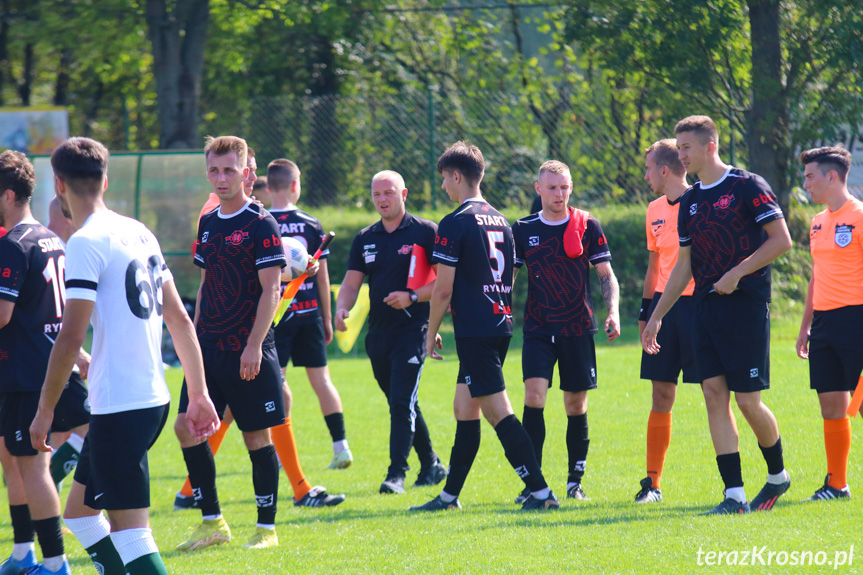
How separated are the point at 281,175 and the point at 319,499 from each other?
288 cm

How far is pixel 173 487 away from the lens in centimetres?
752

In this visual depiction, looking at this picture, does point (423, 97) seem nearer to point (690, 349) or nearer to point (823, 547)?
point (690, 349)

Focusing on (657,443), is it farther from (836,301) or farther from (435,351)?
(435,351)

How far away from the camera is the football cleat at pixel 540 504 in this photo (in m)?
5.85

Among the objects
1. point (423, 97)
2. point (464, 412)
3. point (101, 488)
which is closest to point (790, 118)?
point (423, 97)

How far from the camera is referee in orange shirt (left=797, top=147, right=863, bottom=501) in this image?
598 cm

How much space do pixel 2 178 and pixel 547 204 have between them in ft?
11.0

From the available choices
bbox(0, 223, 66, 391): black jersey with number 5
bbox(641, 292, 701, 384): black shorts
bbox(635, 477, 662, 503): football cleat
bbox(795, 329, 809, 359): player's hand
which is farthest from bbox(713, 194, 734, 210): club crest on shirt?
bbox(0, 223, 66, 391): black jersey with number 5

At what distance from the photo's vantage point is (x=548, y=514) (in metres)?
5.68

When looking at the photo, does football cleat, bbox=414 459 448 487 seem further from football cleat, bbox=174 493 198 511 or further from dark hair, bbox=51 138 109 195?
dark hair, bbox=51 138 109 195

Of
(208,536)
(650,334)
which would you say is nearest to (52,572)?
(208,536)

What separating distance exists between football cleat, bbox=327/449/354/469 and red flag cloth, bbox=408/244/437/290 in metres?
1.77

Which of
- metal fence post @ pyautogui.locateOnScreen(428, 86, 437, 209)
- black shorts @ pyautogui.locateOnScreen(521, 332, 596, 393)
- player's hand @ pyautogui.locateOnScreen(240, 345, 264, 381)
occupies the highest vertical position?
metal fence post @ pyautogui.locateOnScreen(428, 86, 437, 209)

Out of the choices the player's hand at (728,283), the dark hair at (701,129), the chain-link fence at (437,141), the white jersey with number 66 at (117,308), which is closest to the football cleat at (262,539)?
the white jersey with number 66 at (117,308)
